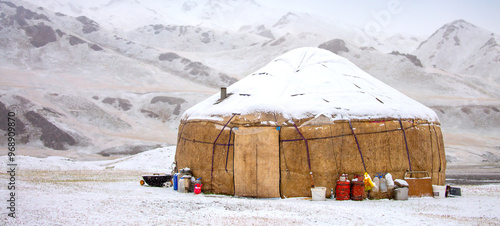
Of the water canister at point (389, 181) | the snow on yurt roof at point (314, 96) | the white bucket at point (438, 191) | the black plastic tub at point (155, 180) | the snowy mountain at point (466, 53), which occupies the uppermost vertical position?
the snowy mountain at point (466, 53)

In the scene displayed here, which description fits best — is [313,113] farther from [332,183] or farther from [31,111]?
[31,111]

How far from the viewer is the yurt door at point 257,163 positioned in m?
8.37

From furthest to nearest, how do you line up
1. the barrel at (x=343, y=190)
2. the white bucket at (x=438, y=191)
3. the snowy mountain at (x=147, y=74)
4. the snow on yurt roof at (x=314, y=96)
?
the snowy mountain at (x=147, y=74) → the white bucket at (x=438, y=191) → the snow on yurt roof at (x=314, y=96) → the barrel at (x=343, y=190)

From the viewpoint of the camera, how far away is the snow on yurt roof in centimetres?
864

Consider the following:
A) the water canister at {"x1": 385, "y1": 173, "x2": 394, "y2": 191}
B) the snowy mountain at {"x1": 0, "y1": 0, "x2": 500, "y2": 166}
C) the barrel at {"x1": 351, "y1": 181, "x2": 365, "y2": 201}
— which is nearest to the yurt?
the water canister at {"x1": 385, "y1": 173, "x2": 394, "y2": 191}

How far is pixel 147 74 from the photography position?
53.8m

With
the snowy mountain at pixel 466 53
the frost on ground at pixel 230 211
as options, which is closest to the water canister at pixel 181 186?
the frost on ground at pixel 230 211

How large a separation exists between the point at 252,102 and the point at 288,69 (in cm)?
249

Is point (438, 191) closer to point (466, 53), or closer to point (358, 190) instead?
point (358, 190)

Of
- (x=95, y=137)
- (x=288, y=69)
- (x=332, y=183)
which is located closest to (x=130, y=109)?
(x=95, y=137)

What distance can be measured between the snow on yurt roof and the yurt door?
53 centimetres

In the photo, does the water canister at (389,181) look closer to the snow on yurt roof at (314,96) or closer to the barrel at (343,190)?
the barrel at (343,190)

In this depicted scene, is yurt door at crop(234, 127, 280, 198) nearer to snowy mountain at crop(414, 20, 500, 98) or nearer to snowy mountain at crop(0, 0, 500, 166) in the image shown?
snowy mountain at crop(0, 0, 500, 166)

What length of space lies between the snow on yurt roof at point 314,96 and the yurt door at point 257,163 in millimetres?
534
